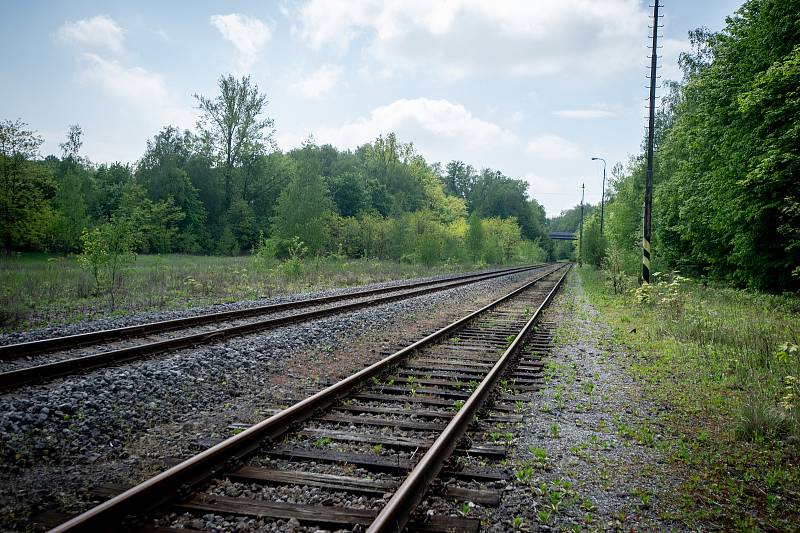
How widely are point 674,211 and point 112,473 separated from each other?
25732 mm

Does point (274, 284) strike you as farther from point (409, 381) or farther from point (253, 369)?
point (409, 381)

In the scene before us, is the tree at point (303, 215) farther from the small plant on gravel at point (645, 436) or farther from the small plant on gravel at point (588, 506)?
the small plant on gravel at point (588, 506)

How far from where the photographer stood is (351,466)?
4.07 m

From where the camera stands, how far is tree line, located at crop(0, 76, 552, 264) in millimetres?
30672

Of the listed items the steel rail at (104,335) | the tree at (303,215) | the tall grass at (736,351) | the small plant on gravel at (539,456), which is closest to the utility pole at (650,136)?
the tall grass at (736,351)

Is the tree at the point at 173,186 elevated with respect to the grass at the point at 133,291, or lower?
elevated

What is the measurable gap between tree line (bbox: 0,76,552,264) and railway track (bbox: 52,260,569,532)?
20.6m

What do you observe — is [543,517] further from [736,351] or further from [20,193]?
[20,193]

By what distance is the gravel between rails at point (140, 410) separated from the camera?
3783 millimetres

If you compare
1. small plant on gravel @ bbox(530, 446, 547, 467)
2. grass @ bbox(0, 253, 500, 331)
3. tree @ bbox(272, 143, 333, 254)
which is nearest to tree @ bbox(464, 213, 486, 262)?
tree @ bbox(272, 143, 333, 254)

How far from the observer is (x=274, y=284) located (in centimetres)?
2072

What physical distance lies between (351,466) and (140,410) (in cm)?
276

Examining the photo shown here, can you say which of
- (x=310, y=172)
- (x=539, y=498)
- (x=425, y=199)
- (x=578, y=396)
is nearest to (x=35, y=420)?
(x=539, y=498)

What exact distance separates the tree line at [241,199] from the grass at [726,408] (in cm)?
2018
